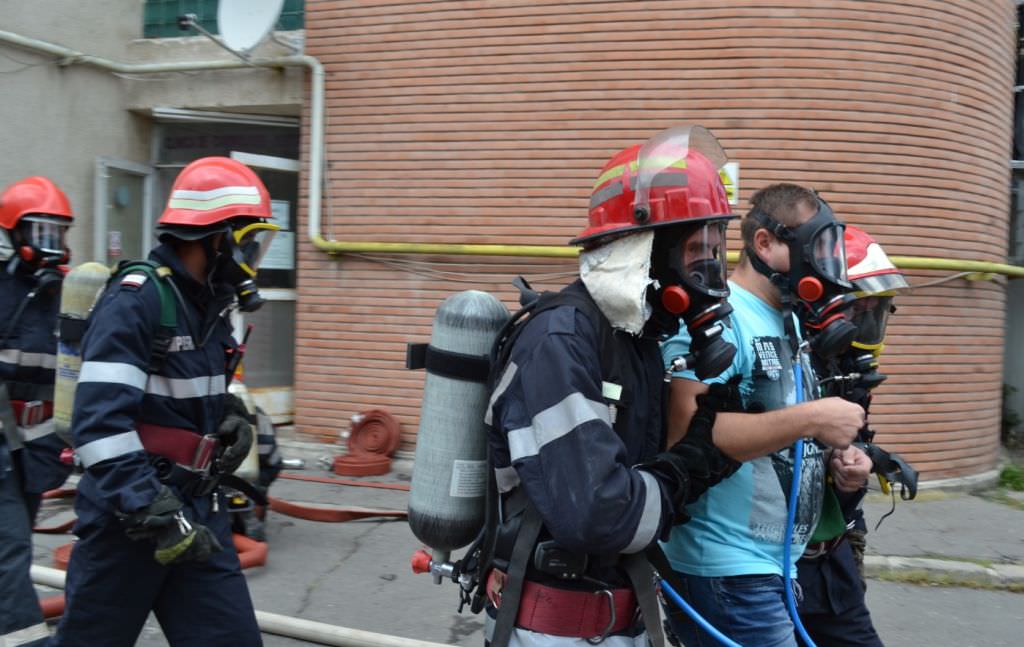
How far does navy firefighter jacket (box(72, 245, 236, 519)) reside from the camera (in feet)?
8.33

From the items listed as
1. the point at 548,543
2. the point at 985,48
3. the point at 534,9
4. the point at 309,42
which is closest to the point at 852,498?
the point at 548,543

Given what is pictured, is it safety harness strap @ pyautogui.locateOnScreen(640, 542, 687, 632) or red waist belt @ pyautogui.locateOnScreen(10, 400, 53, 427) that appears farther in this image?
red waist belt @ pyautogui.locateOnScreen(10, 400, 53, 427)

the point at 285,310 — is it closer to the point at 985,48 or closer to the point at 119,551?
the point at 119,551

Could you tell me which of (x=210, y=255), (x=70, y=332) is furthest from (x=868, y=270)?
(x=70, y=332)

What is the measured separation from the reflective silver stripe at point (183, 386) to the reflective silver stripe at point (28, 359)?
1.22 m

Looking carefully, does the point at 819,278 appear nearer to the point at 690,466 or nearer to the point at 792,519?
the point at 792,519

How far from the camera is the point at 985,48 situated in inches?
272

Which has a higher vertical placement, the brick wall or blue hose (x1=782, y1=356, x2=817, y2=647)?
the brick wall

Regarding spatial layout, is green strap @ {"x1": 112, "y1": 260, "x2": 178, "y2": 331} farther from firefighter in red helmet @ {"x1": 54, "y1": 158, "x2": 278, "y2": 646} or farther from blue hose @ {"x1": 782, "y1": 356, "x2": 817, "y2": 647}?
blue hose @ {"x1": 782, "y1": 356, "x2": 817, "y2": 647}

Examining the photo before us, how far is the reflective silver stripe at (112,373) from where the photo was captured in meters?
2.57

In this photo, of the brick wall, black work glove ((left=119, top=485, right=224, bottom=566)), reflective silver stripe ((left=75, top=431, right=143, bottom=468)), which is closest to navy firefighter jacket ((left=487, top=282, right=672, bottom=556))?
black work glove ((left=119, top=485, right=224, bottom=566))

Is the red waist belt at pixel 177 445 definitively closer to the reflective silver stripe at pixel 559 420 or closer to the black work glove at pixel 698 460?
the reflective silver stripe at pixel 559 420

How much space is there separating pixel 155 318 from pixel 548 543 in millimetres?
1486

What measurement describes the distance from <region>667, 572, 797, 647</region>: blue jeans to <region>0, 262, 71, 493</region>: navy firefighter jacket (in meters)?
2.58
